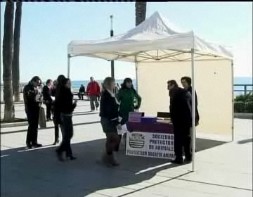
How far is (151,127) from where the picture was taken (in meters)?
8.06

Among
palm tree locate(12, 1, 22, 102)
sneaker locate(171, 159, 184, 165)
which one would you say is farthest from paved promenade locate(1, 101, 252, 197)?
palm tree locate(12, 1, 22, 102)

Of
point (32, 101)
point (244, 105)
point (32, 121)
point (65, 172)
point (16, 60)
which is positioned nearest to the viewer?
point (65, 172)

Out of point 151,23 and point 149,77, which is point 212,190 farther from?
point 149,77

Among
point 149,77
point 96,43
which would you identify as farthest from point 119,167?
point 149,77

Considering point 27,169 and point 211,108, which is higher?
point 211,108

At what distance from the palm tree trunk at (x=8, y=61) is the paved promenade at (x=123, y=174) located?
5103 mm

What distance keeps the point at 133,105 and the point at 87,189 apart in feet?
11.2

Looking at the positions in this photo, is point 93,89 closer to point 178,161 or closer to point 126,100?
point 126,100

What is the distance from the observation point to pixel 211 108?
10.7 m

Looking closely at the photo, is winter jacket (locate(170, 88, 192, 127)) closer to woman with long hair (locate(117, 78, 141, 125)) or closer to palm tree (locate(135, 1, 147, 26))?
woman with long hair (locate(117, 78, 141, 125))

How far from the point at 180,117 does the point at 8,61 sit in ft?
32.0

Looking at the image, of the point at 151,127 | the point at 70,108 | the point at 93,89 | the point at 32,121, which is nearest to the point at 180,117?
the point at 151,127

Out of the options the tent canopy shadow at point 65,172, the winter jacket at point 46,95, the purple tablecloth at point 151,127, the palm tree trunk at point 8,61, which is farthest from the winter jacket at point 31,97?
the palm tree trunk at point 8,61

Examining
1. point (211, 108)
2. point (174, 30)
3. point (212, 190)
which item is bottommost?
point (212, 190)
